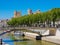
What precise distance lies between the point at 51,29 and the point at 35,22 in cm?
1799

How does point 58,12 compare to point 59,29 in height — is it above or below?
above

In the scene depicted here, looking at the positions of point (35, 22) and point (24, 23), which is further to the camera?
point (24, 23)

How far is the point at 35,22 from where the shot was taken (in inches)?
2569

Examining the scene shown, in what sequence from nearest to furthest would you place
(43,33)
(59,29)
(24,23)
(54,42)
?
(54,42) < (59,29) < (43,33) < (24,23)

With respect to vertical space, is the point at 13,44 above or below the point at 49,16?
below

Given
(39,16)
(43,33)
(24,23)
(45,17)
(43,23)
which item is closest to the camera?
(43,33)

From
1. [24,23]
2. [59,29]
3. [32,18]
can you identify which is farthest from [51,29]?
[24,23]

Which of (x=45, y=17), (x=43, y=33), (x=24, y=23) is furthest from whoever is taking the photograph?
(x=24, y=23)

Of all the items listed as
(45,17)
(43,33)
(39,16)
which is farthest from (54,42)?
(39,16)

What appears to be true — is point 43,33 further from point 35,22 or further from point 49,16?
point 35,22

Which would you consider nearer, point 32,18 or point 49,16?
point 49,16

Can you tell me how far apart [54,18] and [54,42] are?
56.6 ft

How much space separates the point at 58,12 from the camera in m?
54.4

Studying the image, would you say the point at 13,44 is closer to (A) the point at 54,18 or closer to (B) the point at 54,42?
(B) the point at 54,42
